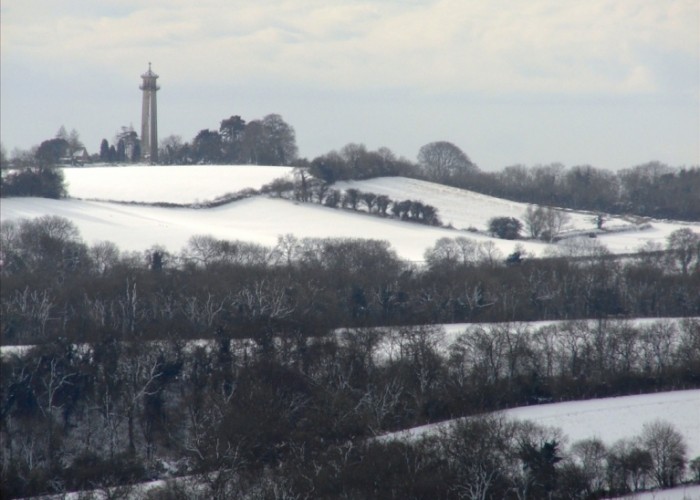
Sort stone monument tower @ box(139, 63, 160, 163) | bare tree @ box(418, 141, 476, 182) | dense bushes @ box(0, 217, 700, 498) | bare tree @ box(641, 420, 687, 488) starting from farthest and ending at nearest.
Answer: bare tree @ box(418, 141, 476, 182), stone monument tower @ box(139, 63, 160, 163), bare tree @ box(641, 420, 687, 488), dense bushes @ box(0, 217, 700, 498)

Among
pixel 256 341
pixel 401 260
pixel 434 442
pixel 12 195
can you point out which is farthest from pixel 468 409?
pixel 12 195

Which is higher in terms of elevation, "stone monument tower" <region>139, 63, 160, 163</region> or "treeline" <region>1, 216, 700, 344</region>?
"stone monument tower" <region>139, 63, 160, 163</region>

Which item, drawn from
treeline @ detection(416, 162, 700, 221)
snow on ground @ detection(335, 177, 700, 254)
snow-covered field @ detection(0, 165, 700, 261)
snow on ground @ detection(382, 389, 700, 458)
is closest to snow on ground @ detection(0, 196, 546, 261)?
snow-covered field @ detection(0, 165, 700, 261)

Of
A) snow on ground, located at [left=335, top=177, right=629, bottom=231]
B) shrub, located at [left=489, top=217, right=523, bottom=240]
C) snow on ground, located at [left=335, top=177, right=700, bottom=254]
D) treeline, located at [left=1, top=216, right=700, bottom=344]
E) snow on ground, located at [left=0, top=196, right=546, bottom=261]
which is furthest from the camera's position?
snow on ground, located at [left=335, top=177, right=629, bottom=231]

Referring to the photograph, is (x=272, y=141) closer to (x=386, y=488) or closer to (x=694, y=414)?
(x=694, y=414)

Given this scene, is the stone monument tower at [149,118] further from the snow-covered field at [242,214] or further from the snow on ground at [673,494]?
the snow on ground at [673,494]

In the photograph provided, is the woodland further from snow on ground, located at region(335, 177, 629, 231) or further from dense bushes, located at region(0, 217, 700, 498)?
snow on ground, located at region(335, 177, 629, 231)

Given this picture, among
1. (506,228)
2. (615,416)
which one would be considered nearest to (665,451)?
(615,416)
